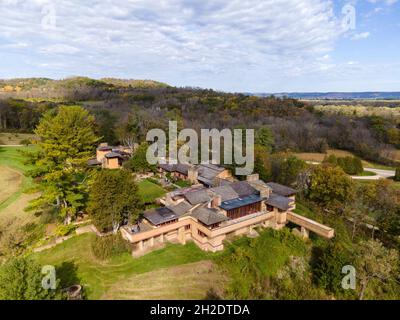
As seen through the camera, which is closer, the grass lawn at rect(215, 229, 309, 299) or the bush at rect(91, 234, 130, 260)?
the grass lawn at rect(215, 229, 309, 299)

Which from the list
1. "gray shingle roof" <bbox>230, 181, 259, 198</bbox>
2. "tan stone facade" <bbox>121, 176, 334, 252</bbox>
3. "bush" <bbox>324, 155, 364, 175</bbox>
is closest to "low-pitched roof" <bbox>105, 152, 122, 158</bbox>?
"tan stone facade" <bbox>121, 176, 334, 252</bbox>

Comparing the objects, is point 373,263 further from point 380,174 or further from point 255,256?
point 380,174

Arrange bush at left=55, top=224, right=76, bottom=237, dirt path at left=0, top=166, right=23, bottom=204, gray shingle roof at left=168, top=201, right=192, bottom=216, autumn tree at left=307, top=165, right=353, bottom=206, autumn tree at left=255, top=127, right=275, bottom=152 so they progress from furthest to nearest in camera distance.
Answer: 1. autumn tree at left=255, top=127, right=275, bottom=152
2. dirt path at left=0, top=166, right=23, bottom=204
3. autumn tree at left=307, top=165, right=353, bottom=206
4. gray shingle roof at left=168, top=201, right=192, bottom=216
5. bush at left=55, top=224, right=76, bottom=237

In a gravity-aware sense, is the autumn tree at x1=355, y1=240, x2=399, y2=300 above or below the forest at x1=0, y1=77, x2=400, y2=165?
below

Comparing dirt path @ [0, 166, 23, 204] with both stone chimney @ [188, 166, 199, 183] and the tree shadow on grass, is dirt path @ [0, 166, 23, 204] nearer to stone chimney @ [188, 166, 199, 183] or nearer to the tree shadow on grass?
the tree shadow on grass

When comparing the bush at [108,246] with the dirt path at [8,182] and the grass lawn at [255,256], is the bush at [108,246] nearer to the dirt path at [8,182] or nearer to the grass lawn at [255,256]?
the grass lawn at [255,256]
